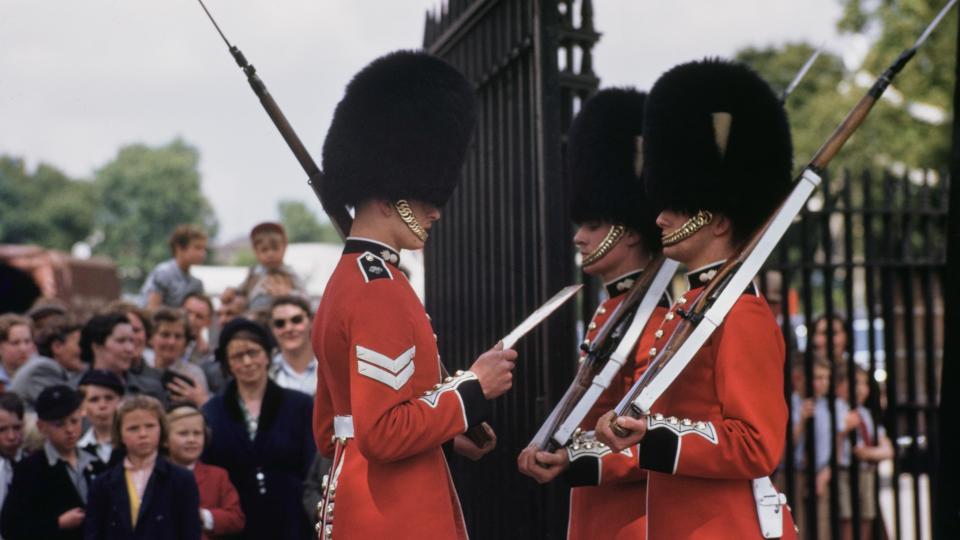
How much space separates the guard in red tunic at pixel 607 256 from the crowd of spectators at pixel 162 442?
5.60 feet

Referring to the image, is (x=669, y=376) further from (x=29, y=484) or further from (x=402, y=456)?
(x=29, y=484)

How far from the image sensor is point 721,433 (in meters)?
3.00

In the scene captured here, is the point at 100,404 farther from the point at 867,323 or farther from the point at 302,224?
the point at 302,224

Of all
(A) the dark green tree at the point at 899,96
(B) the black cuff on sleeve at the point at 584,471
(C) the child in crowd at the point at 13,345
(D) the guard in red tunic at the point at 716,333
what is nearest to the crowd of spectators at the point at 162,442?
(C) the child in crowd at the point at 13,345

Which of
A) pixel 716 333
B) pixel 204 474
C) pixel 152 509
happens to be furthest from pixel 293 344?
pixel 716 333

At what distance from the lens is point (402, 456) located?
9.90 feet

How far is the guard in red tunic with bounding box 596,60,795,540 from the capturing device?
9.87ft

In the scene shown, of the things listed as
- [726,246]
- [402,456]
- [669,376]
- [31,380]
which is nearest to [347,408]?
[402,456]

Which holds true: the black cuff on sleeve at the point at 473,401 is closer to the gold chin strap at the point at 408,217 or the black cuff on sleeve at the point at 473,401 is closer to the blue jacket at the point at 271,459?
the gold chin strap at the point at 408,217

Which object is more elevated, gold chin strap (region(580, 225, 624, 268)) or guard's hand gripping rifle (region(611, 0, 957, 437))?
gold chin strap (region(580, 225, 624, 268))

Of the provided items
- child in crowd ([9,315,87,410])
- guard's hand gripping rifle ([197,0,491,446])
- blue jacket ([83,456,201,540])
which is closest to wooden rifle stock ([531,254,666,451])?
guard's hand gripping rifle ([197,0,491,446])

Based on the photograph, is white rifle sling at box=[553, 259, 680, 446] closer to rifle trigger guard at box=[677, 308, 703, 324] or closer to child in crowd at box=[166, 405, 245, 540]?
rifle trigger guard at box=[677, 308, 703, 324]

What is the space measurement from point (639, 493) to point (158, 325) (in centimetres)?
407

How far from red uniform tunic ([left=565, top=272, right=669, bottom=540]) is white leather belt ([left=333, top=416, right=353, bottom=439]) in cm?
62
